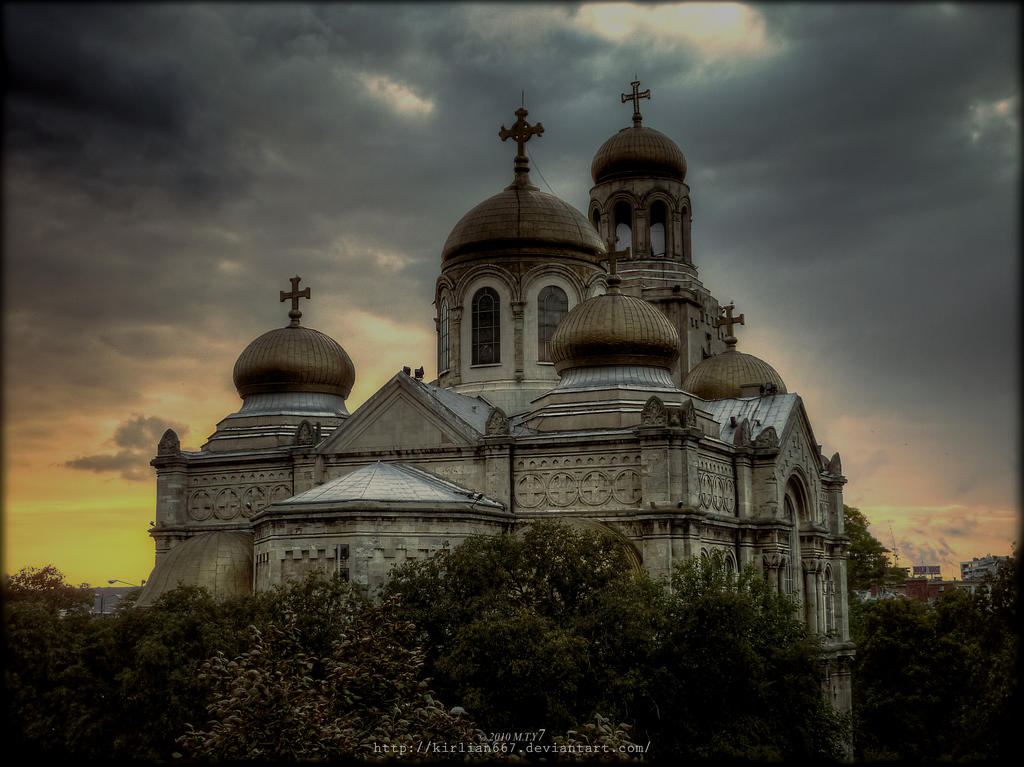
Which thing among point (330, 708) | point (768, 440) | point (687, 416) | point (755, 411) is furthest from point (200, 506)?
point (330, 708)

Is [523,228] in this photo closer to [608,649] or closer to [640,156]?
[640,156]

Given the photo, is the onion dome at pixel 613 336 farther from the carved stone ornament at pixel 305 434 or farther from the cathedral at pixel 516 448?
the carved stone ornament at pixel 305 434

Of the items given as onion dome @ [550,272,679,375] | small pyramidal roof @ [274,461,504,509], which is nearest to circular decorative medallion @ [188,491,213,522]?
small pyramidal roof @ [274,461,504,509]

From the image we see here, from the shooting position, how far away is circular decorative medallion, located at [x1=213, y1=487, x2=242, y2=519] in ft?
125

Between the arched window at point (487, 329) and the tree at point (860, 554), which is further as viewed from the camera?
the tree at point (860, 554)

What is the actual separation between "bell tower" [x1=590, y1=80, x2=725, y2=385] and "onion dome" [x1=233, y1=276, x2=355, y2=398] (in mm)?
16015

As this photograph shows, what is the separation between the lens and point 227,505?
3838cm

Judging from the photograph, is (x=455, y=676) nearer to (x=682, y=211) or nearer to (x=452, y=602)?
(x=452, y=602)

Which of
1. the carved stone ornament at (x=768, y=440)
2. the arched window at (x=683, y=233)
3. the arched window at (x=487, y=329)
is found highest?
the arched window at (x=683, y=233)

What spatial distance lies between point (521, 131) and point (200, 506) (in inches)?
672

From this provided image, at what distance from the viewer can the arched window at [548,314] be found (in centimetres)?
4028

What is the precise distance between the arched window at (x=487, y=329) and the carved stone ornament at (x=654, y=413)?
8.60m

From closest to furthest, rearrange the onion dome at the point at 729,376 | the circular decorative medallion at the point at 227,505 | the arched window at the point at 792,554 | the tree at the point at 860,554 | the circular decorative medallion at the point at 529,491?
the circular decorative medallion at the point at 529,491
the circular decorative medallion at the point at 227,505
the arched window at the point at 792,554
the onion dome at the point at 729,376
the tree at the point at 860,554

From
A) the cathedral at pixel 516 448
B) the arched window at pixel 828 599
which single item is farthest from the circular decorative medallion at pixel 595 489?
the arched window at pixel 828 599
